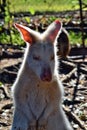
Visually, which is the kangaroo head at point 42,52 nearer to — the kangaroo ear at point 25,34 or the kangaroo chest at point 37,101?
the kangaroo ear at point 25,34

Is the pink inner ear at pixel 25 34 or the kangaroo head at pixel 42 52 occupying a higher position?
the pink inner ear at pixel 25 34

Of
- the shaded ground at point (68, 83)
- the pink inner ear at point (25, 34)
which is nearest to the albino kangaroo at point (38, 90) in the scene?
the pink inner ear at point (25, 34)

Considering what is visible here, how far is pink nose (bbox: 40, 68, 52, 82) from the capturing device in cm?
412

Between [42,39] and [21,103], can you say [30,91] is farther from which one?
[42,39]

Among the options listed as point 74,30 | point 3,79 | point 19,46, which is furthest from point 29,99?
point 74,30

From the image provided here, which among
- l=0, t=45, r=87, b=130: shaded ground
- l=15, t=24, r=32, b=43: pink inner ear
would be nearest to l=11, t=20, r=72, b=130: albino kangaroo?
l=15, t=24, r=32, b=43: pink inner ear

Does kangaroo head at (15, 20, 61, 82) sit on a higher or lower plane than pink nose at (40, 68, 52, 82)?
higher

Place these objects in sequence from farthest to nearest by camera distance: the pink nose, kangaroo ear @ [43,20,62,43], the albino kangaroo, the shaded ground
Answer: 1. the shaded ground
2. kangaroo ear @ [43,20,62,43]
3. the albino kangaroo
4. the pink nose

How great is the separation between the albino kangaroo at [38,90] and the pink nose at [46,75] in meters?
0.09

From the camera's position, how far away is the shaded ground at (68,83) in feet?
21.2

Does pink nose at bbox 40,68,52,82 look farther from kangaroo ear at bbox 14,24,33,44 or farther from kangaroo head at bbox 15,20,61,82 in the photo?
kangaroo ear at bbox 14,24,33,44

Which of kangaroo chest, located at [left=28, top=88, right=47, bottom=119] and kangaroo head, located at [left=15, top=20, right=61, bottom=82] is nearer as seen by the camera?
kangaroo head, located at [left=15, top=20, right=61, bottom=82]

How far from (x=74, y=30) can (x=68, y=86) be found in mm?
6471

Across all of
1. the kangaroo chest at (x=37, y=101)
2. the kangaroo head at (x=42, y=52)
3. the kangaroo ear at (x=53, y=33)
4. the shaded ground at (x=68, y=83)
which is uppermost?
the kangaroo ear at (x=53, y=33)
